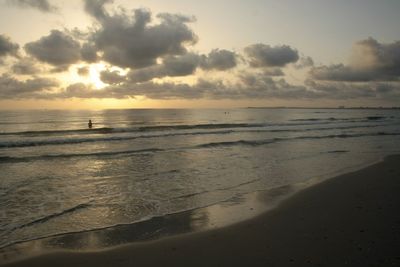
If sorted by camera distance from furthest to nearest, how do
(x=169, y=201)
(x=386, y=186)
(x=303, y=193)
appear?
(x=386, y=186)
(x=303, y=193)
(x=169, y=201)

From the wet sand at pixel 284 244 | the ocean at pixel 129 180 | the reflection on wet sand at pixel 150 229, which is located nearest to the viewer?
the wet sand at pixel 284 244

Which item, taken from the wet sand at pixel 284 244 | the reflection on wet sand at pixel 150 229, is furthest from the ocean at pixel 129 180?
the wet sand at pixel 284 244

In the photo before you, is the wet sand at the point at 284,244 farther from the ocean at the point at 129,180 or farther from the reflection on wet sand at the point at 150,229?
the ocean at the point at 129,180

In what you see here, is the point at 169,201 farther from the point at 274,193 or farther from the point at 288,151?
the point at 288,151

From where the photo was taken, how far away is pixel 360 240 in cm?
671

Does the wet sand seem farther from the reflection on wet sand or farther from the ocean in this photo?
the ocean

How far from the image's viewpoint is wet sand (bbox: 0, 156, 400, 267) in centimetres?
602

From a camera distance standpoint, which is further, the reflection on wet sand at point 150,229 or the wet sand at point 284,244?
the reflection on wet sand at point 150,229

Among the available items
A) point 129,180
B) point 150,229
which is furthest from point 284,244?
point 129,180

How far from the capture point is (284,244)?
22.1 feet

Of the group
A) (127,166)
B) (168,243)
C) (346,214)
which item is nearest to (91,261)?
(168,243)

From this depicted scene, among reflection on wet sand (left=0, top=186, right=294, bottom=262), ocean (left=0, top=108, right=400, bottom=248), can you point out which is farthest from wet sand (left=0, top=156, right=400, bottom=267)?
ocean (left=0, top=108, right=400, bottom=248)

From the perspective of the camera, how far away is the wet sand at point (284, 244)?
19.7 ft

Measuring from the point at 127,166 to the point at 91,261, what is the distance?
1208cm
